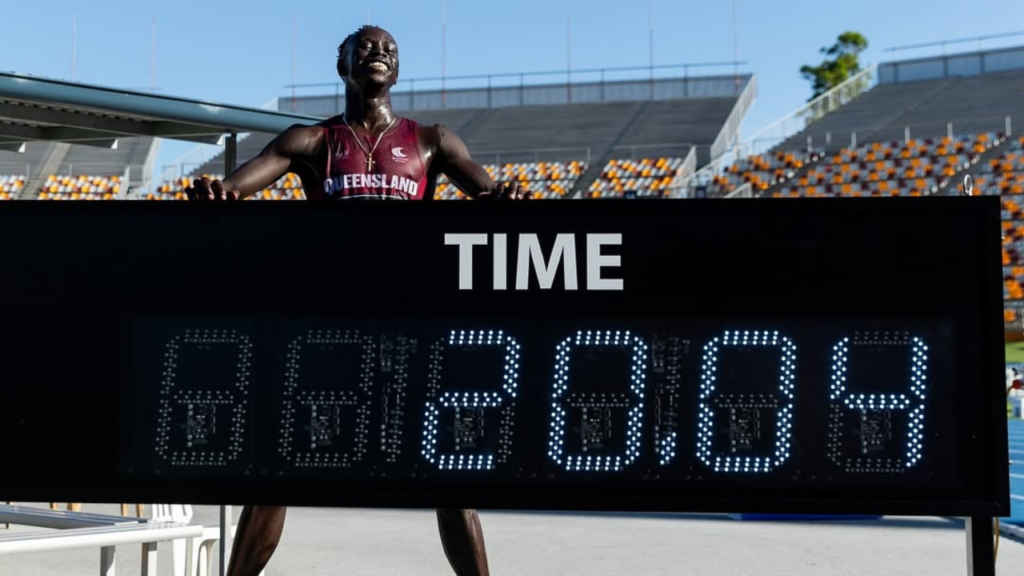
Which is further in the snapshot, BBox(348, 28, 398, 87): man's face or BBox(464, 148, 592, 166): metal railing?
BBox(464, 148, 592, 166): metal railing

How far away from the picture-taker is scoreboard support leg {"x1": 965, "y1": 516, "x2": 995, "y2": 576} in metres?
3.03

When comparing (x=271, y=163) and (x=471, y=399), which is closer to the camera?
(x=471, y=399)

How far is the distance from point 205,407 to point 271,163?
0.96 meters

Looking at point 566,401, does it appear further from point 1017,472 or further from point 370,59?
point 1017,472

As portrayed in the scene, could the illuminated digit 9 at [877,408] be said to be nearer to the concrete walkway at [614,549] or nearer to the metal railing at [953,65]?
the concrete walkway at [614,549]

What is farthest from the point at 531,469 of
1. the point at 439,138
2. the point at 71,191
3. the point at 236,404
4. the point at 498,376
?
the point at 71,191

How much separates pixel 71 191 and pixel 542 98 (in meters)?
17.8

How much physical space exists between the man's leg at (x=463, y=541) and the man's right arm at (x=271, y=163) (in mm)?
1122

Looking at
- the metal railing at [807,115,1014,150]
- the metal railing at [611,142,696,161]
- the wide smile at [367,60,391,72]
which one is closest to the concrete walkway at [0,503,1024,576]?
the wide smile at [367,60,391,72]

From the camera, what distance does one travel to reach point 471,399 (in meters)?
3.01

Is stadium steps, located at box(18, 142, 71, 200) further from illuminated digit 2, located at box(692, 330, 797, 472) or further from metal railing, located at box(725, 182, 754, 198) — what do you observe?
illuminated digit 2, located at box(692, 330, 797, 472)

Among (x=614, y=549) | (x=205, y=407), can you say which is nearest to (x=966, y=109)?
(x=614, y=549)

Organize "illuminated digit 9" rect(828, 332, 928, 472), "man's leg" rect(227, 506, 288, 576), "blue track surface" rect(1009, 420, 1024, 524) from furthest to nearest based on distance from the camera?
1. "blue track surface" rect(1009, 420, 1024, 524)
2. "man's leg" rect(227, 506, 288, 576)
3. "illuminated digit 9" rect(828, 332, 928, 472)

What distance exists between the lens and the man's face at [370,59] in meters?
3.82
